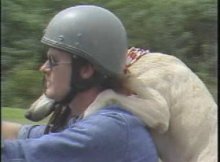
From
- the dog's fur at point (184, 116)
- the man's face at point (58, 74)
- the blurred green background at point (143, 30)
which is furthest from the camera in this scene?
the blurred green background at point (143, 30)

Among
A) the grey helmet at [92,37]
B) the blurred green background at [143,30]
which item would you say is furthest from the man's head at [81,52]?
the blurred green background at [143,30]

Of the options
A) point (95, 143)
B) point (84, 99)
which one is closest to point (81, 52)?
point (84, 99)

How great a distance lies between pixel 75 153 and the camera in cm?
270

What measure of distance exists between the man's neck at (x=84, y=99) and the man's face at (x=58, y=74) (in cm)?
8

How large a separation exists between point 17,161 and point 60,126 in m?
0.48

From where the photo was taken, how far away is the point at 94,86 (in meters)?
2.93

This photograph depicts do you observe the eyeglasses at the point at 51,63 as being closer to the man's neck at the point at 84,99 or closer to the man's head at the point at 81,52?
the man's head at the point at 81,52

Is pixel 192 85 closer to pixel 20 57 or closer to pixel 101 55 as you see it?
pixel 101 55

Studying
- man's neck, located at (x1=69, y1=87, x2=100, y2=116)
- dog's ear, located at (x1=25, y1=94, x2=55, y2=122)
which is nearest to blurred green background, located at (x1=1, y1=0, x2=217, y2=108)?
dog's ear, located at (x1=25, y1=94, x2=55, y2=122)

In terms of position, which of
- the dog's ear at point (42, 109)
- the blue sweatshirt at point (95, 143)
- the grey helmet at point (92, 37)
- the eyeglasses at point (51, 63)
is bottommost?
the dog's ear at point (42, 109)

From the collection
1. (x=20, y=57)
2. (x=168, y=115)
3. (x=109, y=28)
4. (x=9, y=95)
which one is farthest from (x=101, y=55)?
(x=20, y=57)

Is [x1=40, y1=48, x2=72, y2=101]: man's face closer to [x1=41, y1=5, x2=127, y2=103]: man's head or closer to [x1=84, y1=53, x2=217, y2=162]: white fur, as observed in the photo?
[x1=41, y1=5, x2=127, y2=103]: man's head

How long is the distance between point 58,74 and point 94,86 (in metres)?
0.15

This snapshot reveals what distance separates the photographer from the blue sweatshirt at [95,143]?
266 cm
